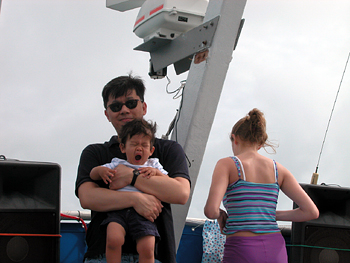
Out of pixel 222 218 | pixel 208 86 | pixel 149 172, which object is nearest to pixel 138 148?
pixel 149 172

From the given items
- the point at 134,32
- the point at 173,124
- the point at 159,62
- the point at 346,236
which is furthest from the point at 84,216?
the point at 346,236

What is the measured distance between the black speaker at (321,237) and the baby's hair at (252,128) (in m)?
0.78

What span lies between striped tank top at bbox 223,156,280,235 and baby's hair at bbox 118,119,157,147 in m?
0.45

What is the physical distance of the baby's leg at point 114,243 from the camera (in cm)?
161

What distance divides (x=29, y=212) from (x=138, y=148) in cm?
71

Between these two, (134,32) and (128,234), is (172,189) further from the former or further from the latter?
(134,32)

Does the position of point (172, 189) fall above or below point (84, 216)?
above

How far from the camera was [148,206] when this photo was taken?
1.67m

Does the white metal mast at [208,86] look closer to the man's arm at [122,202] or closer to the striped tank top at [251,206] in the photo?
the striped tank top at [251,206]

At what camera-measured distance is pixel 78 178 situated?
1853mm

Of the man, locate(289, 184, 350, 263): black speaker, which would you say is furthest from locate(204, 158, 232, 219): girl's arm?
locate(289, 184, 350, 263): black speaker

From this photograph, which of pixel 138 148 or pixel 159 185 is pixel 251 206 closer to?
pixel 159 185

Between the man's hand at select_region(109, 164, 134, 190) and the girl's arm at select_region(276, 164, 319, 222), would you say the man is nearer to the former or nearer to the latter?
the man's hand at select_region(109, 164, 134, 190)

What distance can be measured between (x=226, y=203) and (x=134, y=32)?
79.2 inches
